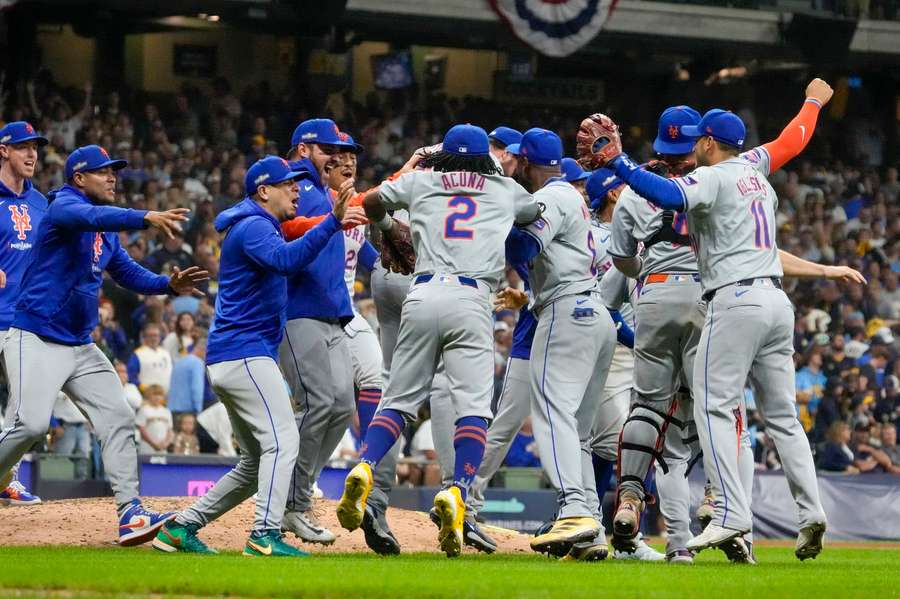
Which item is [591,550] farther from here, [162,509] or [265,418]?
[162,509]

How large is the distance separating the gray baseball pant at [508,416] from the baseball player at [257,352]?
61.9 inches

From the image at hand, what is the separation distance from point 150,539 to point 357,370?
1.97 meters

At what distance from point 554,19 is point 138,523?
41.3 ft

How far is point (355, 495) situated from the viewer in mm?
7969

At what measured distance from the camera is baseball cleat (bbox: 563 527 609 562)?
340 inches

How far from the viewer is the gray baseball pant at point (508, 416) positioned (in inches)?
380

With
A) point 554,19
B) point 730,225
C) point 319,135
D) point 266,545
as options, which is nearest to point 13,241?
point 319,135

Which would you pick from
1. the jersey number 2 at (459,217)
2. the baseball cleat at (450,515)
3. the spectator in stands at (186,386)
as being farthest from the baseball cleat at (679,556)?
the spectator in stands at (186,386)

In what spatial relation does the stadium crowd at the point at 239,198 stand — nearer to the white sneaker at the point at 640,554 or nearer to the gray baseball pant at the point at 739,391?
the white sneaker at the point at 640,554

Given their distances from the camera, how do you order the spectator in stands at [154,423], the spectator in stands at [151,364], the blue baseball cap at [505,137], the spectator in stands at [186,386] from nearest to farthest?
1. the blue baseball cap at [505,137]
2. the spectator in stands at [154,423]
3. the spectator in stands at [186,386]
4. the spectator in stands at [151,364]

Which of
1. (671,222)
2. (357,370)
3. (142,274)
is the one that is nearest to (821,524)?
(671,222)

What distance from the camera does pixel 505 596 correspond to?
244 inches

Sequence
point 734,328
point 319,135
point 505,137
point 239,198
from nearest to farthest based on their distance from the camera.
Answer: point 734,328
point 319,135
point 505,137
point 239,198

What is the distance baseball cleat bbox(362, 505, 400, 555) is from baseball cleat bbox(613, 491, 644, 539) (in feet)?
4.22
